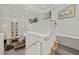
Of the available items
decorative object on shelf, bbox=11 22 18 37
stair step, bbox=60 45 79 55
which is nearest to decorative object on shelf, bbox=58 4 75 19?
stair step, bbox=60 45 79 55

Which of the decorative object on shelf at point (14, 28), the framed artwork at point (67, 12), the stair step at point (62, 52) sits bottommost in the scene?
the stair step at point (62, 52)

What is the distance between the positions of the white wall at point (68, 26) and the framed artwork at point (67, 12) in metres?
0.04

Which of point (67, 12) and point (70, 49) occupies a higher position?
point (67, 12)

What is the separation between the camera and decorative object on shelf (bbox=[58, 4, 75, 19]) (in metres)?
1.63

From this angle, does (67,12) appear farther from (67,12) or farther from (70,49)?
(70,49)

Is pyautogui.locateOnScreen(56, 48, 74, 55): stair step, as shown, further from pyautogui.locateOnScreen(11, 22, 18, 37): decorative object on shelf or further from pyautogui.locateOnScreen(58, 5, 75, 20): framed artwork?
pyautogui.locateOnScreen(11, 22, 18, 37): decorative object on shelf

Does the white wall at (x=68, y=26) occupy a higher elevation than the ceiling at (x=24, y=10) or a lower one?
lower

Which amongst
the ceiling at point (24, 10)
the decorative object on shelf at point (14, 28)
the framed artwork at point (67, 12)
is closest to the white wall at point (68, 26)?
the framed artwork at point (67, 12)

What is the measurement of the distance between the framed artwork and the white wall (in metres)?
0.04

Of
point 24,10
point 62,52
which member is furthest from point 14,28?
Answer: point 62,52

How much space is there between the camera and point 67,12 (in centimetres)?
166

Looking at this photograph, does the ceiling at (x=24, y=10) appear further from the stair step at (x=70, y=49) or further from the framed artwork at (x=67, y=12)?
the stair step at (x=70, y=49)

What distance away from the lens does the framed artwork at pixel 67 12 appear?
163 cm
